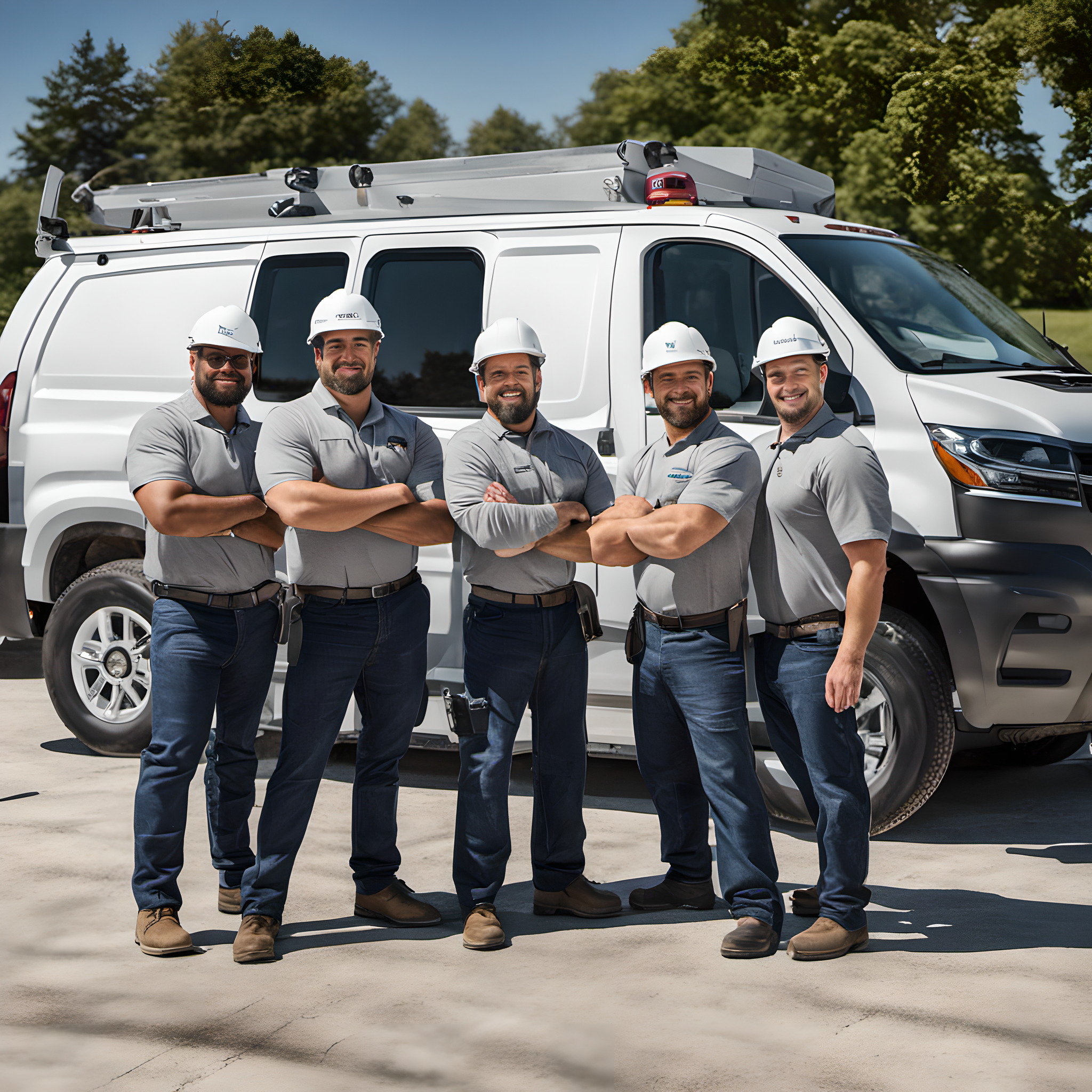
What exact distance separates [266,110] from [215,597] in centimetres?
4963

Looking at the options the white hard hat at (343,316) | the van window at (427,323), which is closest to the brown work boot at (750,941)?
the white hard hat at (343,316)

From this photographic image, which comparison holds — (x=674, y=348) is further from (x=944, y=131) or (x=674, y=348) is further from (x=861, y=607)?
(x=944, y=131)

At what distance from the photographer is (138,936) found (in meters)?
4.33

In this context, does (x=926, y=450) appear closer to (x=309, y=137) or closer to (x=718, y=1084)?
(x=718, y=1084)

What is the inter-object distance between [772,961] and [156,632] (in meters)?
2.13

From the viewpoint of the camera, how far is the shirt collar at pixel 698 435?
445cm

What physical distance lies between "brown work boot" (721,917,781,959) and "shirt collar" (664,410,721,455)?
1465 millimetres

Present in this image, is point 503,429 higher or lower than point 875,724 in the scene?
higher

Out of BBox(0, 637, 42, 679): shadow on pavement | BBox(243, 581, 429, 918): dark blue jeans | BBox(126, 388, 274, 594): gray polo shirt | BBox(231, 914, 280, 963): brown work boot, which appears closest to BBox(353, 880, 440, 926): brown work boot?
BBox(243, 581, 429, 918): dark blue jeans

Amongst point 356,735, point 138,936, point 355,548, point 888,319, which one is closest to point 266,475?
point 355,548

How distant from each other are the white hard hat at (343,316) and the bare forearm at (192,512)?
0.58 metres

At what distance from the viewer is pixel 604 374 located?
5.65 metres

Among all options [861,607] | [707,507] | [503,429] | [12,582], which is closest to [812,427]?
[707,507]

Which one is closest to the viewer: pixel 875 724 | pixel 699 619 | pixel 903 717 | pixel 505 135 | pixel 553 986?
pixel 553 986
